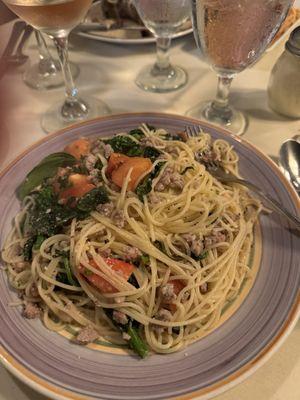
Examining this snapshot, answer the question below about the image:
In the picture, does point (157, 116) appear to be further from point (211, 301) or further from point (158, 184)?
point (211, 301)

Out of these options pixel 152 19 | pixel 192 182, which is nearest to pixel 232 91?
pixel 152 19

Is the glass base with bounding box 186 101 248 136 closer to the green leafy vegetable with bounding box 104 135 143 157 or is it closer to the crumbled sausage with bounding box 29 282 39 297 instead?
the green leafy vegetable with bounding box 104 135 143 157

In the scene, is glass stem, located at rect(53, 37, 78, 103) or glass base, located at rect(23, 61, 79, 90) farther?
glass base, located at rect(23, 61, 79, 90)

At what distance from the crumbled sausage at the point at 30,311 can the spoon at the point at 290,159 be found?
1.25 meters

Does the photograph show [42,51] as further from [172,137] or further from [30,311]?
[30,311]

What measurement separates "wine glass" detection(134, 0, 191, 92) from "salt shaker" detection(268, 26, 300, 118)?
0.58 m

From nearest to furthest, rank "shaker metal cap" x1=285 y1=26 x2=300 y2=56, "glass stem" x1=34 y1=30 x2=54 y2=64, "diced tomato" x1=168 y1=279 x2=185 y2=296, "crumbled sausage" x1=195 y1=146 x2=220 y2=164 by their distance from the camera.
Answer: "diced tomato" x1=168 y1=279 x2=185 y2=296 < "crumbled sausage" x1=195 y1=146 x2=220 y2=164 < "shaker metal cap" x1=285 y1=26 x2=300 y2=56 < "glass stem" x1=34 y1=30 x2=54 y2=64

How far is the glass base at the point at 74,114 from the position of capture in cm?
242

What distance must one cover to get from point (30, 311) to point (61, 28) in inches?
55.8

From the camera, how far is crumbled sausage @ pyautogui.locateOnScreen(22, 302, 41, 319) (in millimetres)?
1428

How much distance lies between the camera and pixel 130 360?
4.31ft

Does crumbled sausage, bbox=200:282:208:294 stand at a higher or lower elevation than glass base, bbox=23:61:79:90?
lower

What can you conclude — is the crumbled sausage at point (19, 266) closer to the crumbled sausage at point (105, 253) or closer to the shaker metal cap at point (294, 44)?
the crumbled sausage at point (105, 253)

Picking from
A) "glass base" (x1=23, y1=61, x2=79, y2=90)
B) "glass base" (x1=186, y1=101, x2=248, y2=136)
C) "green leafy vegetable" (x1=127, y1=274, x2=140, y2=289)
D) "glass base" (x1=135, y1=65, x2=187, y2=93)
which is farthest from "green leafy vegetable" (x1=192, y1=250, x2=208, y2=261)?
"glass base" (x1=23, y1=61, x2=79, y2=90)
